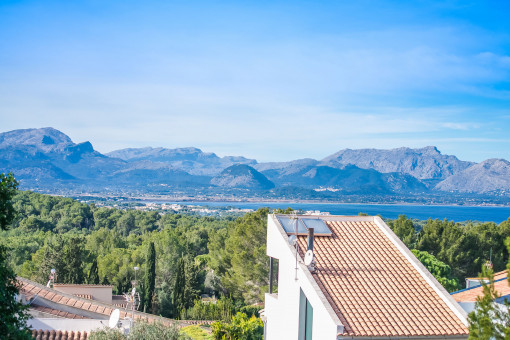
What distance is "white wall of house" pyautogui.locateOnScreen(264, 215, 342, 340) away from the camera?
26.5 ft

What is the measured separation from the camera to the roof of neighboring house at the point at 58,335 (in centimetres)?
1120

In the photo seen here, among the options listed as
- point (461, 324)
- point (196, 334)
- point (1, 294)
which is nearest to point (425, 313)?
point (461, 324)

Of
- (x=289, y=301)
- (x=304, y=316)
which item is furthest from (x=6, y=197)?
(x=289, y=301)

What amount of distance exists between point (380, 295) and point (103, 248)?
38.9m

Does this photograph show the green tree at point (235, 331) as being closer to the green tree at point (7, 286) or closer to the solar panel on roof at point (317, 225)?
the solar panel on roof at point (317, 225)

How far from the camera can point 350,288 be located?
351 inches

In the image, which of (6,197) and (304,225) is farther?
(304,225)

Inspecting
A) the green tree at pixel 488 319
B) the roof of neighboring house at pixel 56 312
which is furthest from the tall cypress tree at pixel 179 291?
the green tree at pixel 488 319

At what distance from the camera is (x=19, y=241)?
41375 mm

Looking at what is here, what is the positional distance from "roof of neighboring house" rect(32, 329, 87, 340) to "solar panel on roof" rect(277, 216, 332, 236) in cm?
566

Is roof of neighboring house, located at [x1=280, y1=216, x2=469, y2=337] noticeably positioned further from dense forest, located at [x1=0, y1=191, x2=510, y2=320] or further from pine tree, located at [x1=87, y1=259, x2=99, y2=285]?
pine tree, located at [x1=87, y1=259, x2=99, y2=285]

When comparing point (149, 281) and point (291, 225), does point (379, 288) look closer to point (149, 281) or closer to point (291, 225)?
point (291, 225)

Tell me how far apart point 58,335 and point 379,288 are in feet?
25.9

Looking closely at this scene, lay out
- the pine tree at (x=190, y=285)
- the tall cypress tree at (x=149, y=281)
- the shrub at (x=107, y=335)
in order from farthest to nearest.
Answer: the tall cypress tree at (x=149, y=281) < the pine tree at (x=190, y=285) < the shrub at (x=107, y=335)
